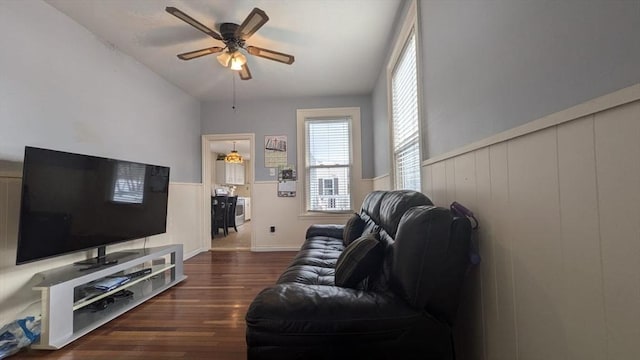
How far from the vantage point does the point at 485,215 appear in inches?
46.1

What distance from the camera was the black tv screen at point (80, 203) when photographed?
1860 millimetres

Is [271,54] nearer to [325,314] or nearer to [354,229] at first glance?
[354,229]

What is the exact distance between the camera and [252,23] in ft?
7.41

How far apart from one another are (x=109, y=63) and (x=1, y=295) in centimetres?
228

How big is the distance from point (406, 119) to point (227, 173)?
725 centimetres

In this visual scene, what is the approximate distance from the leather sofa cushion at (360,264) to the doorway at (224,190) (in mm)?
3376

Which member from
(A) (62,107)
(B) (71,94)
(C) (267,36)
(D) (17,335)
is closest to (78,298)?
(D) (17,335)

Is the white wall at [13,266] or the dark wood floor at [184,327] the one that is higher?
the white wall at [13,266]

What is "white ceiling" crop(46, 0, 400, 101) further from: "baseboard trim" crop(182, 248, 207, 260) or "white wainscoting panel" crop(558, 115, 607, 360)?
"baseboard trim" crop(182, 248, 207, 260)

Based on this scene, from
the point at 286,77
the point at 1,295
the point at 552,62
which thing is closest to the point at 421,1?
the point at 552,62

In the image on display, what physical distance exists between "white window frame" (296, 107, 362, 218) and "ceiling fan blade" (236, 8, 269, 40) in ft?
7.27

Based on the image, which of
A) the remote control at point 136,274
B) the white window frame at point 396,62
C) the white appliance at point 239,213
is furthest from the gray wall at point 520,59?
the white appliance at point 239,213

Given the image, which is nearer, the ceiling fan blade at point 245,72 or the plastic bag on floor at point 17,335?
the plastic bag on floor at point 17,335

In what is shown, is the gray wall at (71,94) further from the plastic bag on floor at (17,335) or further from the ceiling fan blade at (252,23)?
the ceiling fan blade at (252,23)
